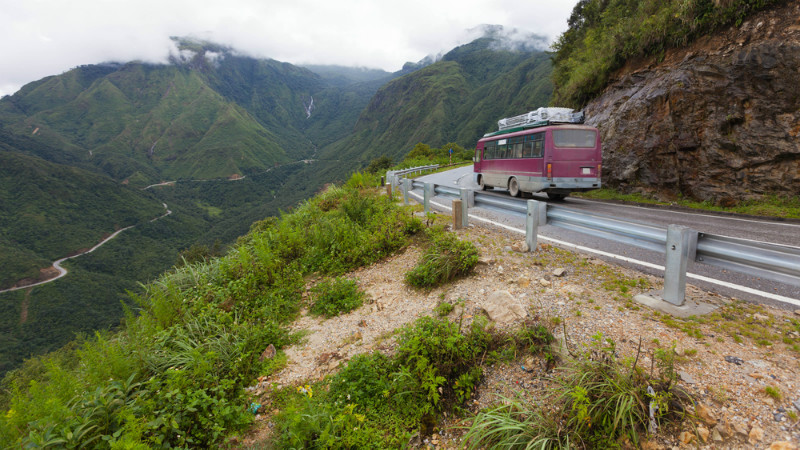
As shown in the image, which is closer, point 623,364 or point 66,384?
point 623,364

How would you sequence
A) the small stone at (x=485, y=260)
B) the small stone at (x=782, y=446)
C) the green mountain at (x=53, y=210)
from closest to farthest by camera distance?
the small stone at (x=782, y=446) < the small stone at (x=485, y=260) < the green mountain at (x=53, y=210)

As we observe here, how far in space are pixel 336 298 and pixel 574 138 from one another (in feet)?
31.3

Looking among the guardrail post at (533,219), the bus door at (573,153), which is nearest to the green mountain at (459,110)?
the bus door at (573,153)

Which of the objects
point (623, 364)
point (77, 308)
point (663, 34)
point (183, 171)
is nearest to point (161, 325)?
point (623, 364)

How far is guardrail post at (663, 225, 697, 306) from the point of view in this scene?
10.8 feet

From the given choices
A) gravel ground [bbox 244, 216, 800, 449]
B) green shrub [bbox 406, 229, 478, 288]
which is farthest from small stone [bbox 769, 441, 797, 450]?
green shrub [bbox 406, 229, 478, 288]

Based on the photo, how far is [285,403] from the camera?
331cm

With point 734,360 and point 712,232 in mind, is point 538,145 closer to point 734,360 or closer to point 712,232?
point 712,232

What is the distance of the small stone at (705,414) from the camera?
2.08 meters

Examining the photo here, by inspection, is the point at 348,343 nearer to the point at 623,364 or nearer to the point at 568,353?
the point at 568,353

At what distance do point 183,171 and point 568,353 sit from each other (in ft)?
781

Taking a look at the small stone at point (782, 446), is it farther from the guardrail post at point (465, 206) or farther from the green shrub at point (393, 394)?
the guardrail post at point (465, 206)

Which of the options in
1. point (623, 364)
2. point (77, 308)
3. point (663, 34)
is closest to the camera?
point (623, 364)

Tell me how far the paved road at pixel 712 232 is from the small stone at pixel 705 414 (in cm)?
240
